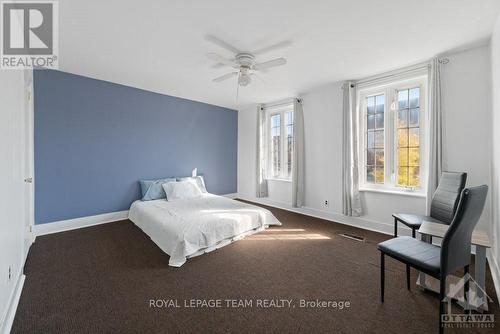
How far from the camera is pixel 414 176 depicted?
127 inches

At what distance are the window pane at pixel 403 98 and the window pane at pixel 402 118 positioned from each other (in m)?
0.08

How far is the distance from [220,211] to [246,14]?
101 inches

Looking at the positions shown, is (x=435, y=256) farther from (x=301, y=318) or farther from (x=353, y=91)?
(x=353, y=91)

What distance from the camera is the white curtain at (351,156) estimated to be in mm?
3645

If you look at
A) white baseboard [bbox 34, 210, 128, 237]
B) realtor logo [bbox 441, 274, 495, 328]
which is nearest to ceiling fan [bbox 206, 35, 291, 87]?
realtor logo [bbox 441, 274, 495, 328]

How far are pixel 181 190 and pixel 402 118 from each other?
4.02 m

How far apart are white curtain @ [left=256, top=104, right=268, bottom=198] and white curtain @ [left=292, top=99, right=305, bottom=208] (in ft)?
3.32

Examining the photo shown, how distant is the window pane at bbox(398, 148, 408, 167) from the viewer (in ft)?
10.8

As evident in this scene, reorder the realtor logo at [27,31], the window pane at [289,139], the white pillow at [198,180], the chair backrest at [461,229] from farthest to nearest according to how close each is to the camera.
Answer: the window pane at [289,139], the white pillow at [198,180], the realtor logo at [27,31], the chair backrest at [461,229]

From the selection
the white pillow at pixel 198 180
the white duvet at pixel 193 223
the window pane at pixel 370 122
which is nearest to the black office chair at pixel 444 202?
the window pane at pixel 370 122

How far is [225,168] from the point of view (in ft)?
19.2

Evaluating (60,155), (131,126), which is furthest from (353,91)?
(60,155)

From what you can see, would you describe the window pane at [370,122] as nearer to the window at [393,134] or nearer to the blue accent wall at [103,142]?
the window at [393,134]

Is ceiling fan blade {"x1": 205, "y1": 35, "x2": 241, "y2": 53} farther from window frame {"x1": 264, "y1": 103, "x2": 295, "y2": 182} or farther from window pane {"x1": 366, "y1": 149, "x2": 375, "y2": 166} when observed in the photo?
window pane {"x1": 366, "y1": 149, "x2": 375, "y2": 166}
